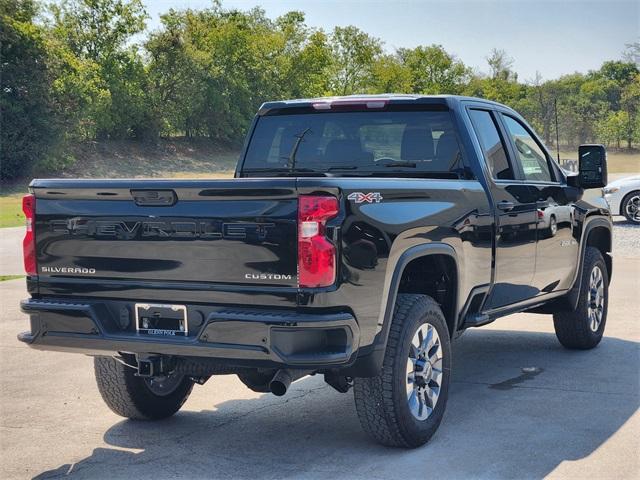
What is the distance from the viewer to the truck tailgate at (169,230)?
15.5 feet

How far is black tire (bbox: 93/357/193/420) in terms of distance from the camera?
19.5 feet

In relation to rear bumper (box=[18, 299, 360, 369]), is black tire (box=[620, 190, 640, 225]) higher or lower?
lower

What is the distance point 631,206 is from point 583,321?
543 inches

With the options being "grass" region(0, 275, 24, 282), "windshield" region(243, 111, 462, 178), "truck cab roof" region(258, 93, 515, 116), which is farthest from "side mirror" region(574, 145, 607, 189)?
"grass" region(0, 275, 24, 282)

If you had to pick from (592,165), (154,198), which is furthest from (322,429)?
(592,165)

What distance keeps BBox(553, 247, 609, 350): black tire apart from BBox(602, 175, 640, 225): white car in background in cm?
1317

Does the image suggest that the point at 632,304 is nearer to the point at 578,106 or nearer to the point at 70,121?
the point at 70,121

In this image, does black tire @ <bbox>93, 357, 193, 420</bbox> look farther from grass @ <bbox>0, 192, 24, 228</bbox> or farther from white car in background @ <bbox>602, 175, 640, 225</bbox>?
grass @ <bbox>0, 192, 24, 228</bbox>

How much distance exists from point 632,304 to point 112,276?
7.18 m

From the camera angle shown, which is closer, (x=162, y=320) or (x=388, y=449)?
(x=162, y=320)

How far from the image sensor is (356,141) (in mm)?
6656

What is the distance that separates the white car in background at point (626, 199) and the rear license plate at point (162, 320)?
17304 mm

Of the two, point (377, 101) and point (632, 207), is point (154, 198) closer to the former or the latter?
point (377, 101)

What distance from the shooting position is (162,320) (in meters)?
5.02
